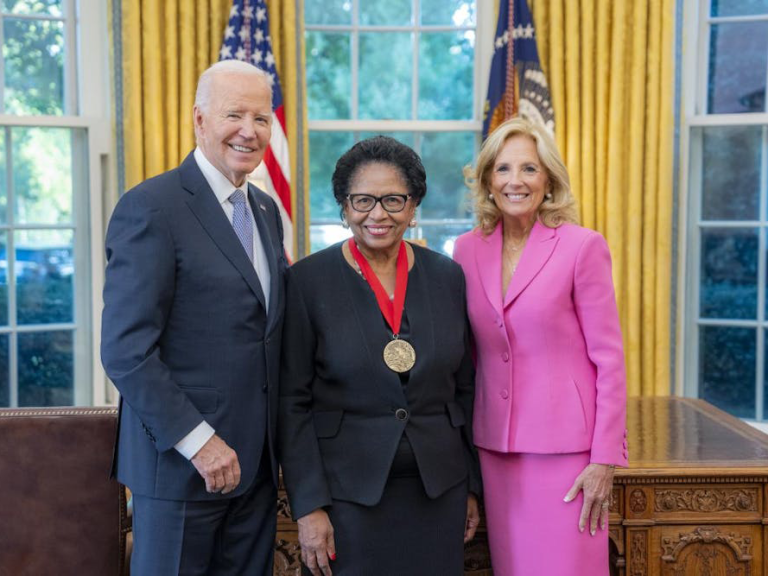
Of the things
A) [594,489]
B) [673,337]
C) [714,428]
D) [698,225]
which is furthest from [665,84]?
[594,489]

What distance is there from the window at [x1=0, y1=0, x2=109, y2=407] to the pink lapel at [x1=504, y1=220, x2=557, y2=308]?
2803 millimetres

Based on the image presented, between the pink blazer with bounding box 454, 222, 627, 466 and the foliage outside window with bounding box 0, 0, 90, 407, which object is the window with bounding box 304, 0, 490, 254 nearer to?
the foliage outside window with bounding box 0, 0, 90, 407

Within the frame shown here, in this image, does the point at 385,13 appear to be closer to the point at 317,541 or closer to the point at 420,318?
the point at 420,318

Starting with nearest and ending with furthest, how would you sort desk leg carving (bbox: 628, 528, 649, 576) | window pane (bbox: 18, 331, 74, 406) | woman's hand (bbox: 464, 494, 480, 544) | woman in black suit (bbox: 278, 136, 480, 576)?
woman in black suit (bbox: 278, 136, 480, 576) < woman's hand (bbox: 464, 494, 480, 544) < desk leg carving (bbox: 628, 528, 649, 576) < window pane (bbox: 18, 331, 74, 406)

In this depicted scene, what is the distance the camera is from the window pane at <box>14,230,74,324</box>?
4.24 metres

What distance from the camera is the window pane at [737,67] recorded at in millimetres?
4453

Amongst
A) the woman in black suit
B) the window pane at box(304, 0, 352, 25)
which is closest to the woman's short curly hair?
the woman in black suit

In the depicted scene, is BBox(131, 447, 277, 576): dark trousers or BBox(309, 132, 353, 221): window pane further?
BBox(309, 132, 353, 221): window pane

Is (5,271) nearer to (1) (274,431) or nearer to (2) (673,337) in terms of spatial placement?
(1) (274,431)

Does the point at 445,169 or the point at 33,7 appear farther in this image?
the point at 445,169

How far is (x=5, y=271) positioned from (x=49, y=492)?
2.20 m

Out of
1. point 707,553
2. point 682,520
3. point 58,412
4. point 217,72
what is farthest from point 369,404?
point 707,553

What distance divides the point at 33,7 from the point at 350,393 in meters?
3.22

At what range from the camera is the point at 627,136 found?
4.51 m
